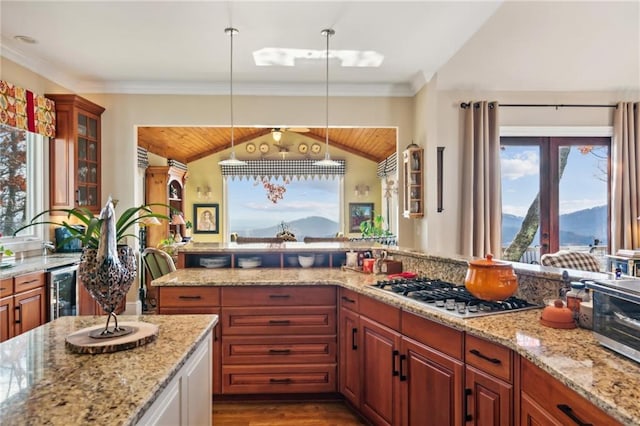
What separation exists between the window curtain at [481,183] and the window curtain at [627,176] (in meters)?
1.55

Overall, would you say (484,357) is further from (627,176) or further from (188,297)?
(627,176)

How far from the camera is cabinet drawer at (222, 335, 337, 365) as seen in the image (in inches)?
111

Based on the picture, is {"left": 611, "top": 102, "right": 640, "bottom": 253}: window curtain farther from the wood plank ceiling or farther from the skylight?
the wood plank ceiling

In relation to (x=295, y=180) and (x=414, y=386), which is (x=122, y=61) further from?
(x=295, y=180)

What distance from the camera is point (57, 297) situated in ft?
11.9

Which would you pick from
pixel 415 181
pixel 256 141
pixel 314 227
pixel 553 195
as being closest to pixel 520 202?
pixel 553 195

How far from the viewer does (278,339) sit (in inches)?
112

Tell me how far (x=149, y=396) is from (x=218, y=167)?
9468 mm

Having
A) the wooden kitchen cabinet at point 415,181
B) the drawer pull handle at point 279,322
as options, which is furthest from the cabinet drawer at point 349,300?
the wooden kitchen cabinet at point 415,181

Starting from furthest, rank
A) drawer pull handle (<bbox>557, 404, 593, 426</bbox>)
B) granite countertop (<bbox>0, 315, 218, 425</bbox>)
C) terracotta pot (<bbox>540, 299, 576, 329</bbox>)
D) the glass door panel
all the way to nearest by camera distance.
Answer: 1. the glass door panel
2. terracotta pot (<bbox>540, 299, 576, 329</bbox>)
3. drawer pull handle (<bbox>557, 404, 593, 426</bbox>)
4. granite countertop (<bbox>0, 315, 218, 425</bbox>)

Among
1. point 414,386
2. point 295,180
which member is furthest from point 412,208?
point 295,180

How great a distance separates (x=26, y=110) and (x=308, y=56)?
111 inches

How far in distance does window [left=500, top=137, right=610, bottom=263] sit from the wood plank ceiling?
8.00ft

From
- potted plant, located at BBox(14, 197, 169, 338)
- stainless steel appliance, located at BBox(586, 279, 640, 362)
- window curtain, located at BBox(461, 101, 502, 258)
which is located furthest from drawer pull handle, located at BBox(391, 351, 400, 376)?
window curtain, located at BBox(461, 101, 502, 258)
